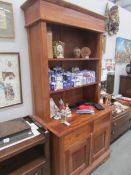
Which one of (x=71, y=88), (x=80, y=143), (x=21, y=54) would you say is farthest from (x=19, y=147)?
(x=21, y=54)

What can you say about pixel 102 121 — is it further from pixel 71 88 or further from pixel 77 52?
pixel 77 52

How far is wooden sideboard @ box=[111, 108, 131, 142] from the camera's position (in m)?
2.29

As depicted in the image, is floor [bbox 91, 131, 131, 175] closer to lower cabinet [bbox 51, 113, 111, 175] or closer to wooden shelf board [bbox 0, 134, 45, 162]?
lower cabinet [bbox 51, 113, 111, 175]

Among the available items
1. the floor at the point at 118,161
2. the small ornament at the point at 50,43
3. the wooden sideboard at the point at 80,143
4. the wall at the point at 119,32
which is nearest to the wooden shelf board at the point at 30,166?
the wooden sideboard at the point at 80,143

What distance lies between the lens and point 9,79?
1523 mm

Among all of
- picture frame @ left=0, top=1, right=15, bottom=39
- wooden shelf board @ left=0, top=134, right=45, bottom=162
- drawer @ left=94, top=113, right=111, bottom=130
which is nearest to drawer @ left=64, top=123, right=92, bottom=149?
drawer @ left=94, top=113, right=111, bottom=130

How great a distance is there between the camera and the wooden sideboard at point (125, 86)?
124 inches

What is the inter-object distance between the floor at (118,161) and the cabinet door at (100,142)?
20 cm

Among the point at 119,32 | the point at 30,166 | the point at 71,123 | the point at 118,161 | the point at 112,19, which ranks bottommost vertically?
the point at 118,161

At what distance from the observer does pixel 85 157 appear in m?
1.73

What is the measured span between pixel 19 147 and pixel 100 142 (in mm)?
1179

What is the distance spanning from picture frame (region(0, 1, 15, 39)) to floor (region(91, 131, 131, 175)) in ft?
6.62

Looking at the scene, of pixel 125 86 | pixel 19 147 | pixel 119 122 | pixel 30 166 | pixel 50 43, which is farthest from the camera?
pixel 125 86

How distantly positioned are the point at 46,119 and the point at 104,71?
1.68m
